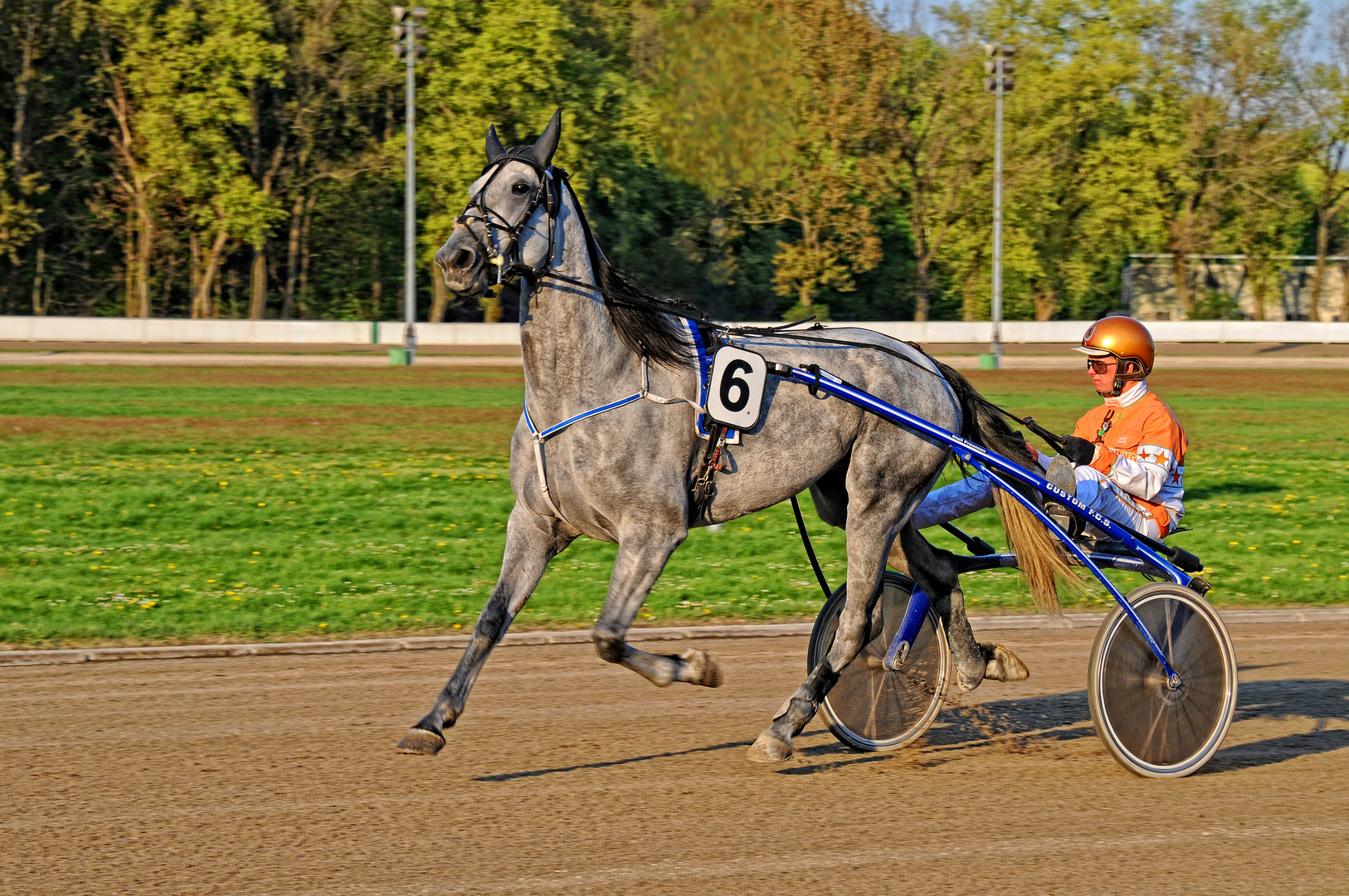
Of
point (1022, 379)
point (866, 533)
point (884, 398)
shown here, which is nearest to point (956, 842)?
point (866, 533)

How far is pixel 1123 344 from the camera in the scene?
562cm

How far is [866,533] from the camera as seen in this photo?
5.55m

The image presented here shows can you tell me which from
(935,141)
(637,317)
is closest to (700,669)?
(637,317)

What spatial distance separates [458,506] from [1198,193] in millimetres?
45236

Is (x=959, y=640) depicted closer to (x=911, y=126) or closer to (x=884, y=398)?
(x=884, y=398)

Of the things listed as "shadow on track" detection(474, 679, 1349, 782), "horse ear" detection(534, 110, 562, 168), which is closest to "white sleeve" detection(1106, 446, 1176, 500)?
"shadow on track" detection(474, 679, 1349, 782)

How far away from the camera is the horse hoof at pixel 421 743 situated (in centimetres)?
497

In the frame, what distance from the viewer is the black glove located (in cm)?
570

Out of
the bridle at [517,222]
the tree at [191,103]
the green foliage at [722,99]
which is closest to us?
the bridle at [517,222]

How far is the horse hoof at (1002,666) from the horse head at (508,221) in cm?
241

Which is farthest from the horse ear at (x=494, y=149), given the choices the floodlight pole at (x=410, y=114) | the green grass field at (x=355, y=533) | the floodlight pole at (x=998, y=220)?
the floodlight pole at (x=998, y=220)

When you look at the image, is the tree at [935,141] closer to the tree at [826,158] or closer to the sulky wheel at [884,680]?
the tree at [826,158]

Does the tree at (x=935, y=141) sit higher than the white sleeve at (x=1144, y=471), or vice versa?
the tree at (x=935, y=141)

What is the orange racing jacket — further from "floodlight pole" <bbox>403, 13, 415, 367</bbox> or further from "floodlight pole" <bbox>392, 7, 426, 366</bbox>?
"floodlight pole" <bbox>403, 13, 415, 367</bbox>
